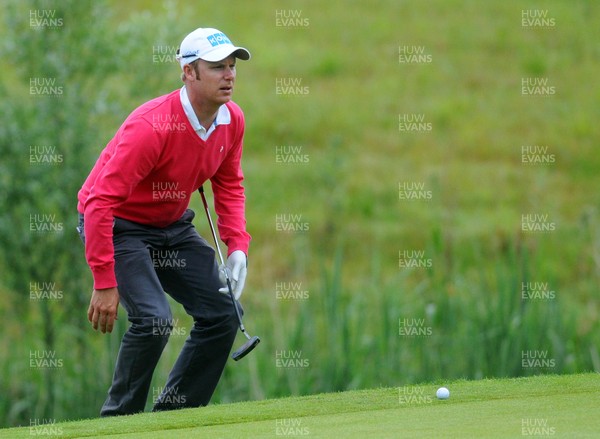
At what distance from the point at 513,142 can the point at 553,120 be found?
1.01m

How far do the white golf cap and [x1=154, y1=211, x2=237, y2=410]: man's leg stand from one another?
2.97 ft

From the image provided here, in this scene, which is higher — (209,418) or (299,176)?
(209,418)

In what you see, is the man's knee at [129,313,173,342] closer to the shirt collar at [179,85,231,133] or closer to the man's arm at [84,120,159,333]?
the man's arm at [84,120,159,333]

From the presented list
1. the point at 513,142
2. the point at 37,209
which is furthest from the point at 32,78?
the point at 513,142

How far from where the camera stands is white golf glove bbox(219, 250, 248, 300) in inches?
238

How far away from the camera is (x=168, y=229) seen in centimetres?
607

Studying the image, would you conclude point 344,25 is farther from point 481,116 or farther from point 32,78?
point 32,78

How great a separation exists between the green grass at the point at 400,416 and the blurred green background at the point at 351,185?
2.36m

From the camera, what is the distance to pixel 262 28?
19.3 meters

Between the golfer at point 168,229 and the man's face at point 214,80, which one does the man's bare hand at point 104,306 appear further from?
the man's face at point 214,80

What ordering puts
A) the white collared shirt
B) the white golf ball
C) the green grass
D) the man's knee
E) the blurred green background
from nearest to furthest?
the green grass → the white golf ball → the man's knee → the white collared shirt → the blurred green background

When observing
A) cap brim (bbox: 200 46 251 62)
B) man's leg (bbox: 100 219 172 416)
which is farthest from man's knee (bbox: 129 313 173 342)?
cap brim (bbox: 200 46 251 62)

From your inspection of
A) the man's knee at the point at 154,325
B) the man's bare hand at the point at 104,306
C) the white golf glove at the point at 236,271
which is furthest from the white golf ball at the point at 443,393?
the man's bare hand at the point at 104,306

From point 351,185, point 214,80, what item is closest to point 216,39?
point 214,80
